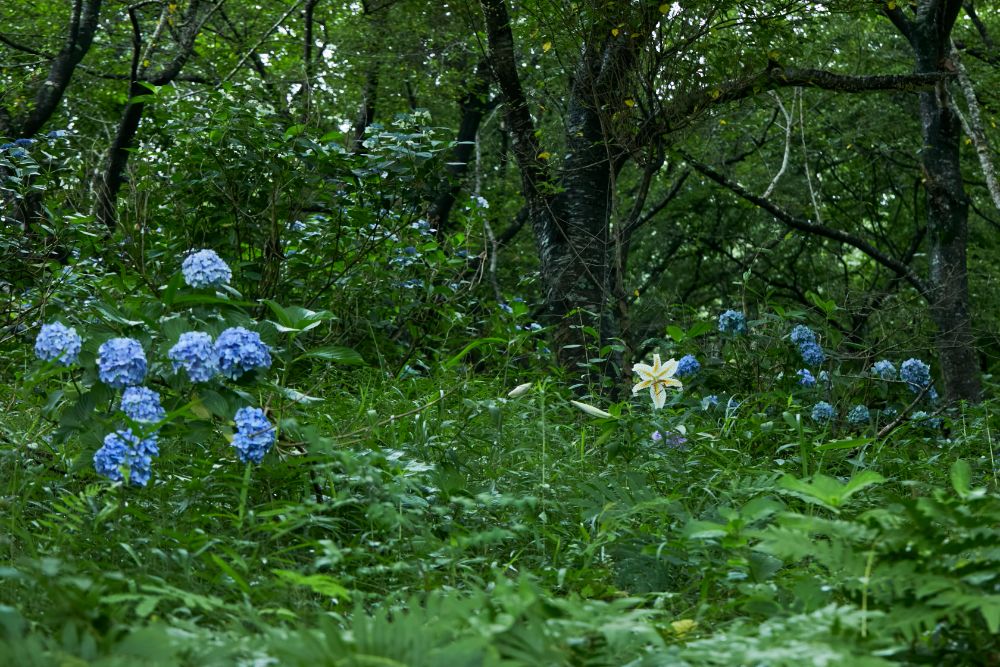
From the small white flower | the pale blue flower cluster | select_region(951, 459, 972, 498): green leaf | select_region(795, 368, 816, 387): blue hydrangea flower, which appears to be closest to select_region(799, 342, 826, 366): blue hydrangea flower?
the pale blue flower cluster

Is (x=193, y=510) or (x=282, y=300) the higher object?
(x=282, y=300)

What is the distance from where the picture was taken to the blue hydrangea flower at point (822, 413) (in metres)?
4.64

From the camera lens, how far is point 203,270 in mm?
3254

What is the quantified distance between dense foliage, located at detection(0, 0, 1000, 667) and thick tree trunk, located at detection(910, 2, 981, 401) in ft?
0.08

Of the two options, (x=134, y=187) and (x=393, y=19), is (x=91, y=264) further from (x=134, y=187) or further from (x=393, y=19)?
(x=393, y=19)

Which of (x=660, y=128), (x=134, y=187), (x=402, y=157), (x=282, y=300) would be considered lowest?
(x=282, y=300)

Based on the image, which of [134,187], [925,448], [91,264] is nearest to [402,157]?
[134,187]

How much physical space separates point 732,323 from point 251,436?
2.82m

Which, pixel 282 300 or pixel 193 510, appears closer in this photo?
pixel 193 510

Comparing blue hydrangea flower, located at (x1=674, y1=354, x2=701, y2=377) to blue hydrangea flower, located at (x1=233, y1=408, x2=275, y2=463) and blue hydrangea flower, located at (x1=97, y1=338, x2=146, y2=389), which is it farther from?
blue hydrangea flower, located at (x1=97, y1=338, x2=146, y2=389)

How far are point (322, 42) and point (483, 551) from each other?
10.2 m

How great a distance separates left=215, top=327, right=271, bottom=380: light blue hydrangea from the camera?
294 centimetres

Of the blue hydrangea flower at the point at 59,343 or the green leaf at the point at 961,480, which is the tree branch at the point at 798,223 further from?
the green leaf at the point at 961,480

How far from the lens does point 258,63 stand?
1188 cm
